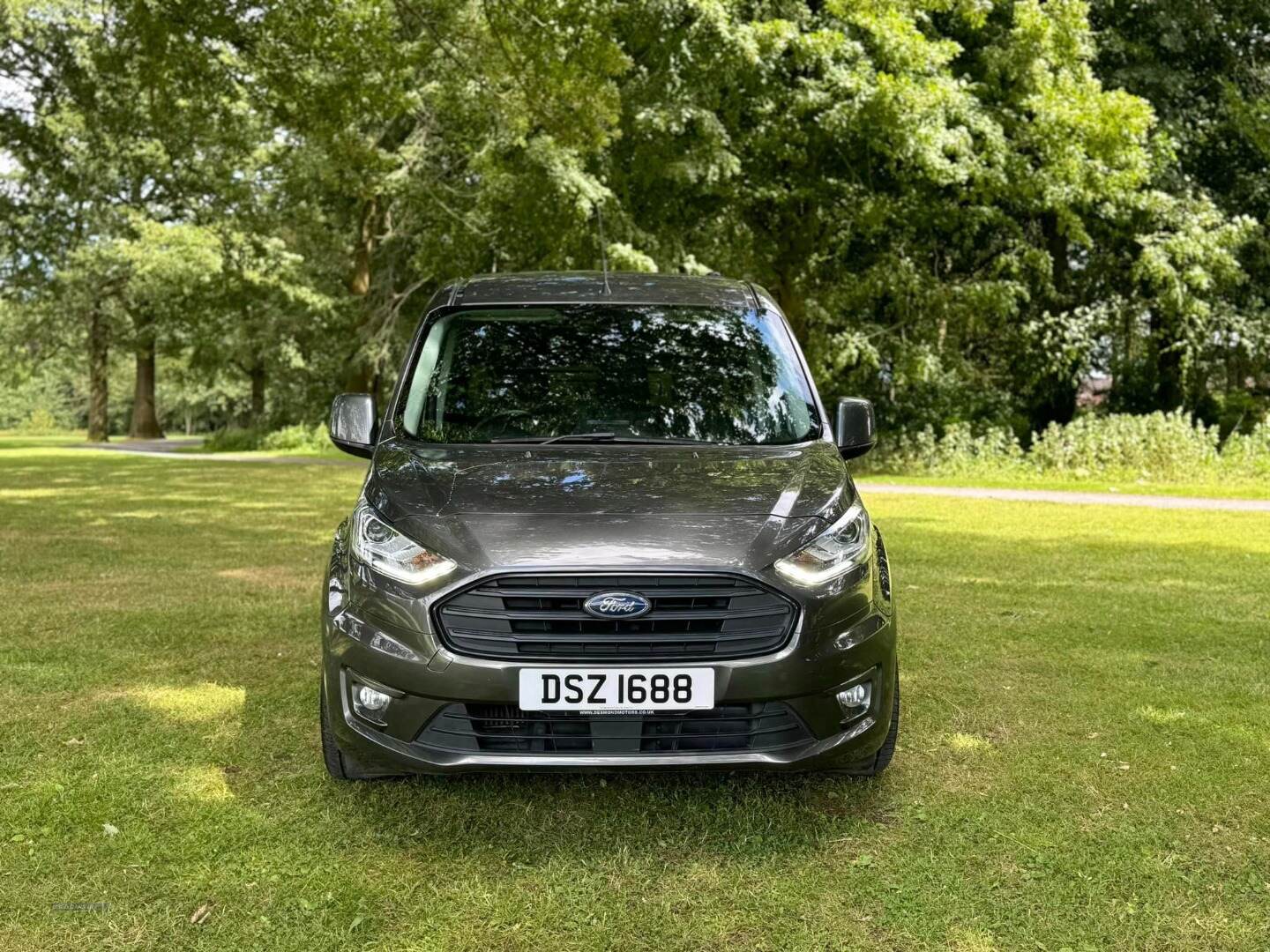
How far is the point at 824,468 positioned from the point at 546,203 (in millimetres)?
16347

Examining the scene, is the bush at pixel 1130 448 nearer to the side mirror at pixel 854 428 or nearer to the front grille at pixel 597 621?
the side mirror at pixel 854 428

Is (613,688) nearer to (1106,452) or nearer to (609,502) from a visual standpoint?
(609,502)

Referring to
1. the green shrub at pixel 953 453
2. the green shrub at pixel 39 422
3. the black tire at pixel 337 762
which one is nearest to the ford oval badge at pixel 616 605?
the black tire at pixel 337 762

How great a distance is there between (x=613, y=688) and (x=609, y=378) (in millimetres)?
1582

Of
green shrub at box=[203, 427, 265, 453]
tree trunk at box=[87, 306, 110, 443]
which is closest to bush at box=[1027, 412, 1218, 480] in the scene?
green shrub at box=[203, 427, 265, 453]

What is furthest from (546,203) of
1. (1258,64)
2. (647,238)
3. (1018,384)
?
(1258,64)

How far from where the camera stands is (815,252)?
21703 millimetres

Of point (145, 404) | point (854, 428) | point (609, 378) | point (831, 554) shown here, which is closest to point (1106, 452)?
point (854, 428)

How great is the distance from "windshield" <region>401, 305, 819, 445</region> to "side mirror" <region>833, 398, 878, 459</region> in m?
0.15

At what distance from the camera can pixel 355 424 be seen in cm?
447

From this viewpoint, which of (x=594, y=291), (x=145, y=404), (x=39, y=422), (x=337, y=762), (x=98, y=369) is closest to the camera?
(x=337, y=762)

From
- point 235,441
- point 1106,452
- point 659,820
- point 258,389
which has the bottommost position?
point 235,441

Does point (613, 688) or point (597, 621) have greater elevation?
point (597, 621)

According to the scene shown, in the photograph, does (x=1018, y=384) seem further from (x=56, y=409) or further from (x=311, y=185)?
(x=56, y=409)
